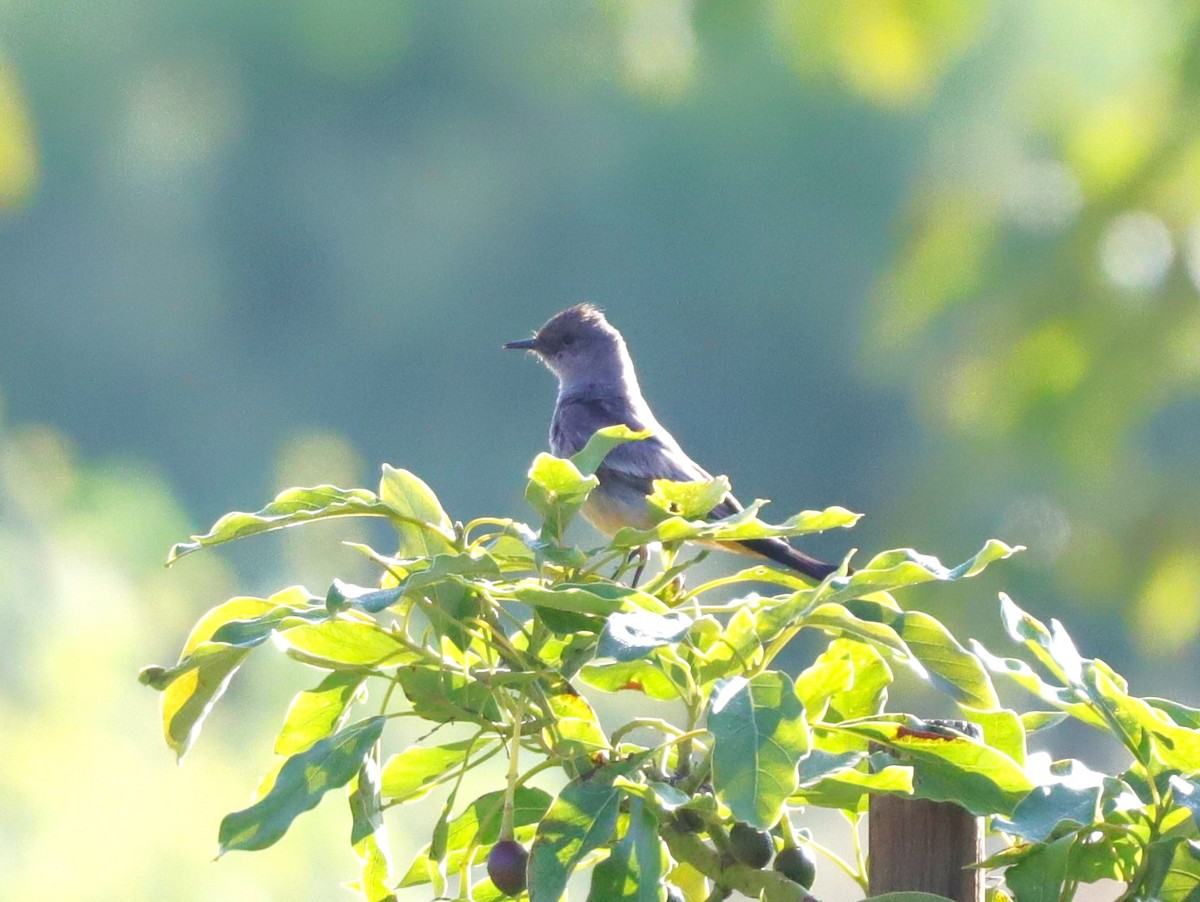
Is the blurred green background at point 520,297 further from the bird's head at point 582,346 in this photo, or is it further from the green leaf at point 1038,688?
the green leaf at point 1038,688

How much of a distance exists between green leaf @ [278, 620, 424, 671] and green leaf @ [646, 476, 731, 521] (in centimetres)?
22

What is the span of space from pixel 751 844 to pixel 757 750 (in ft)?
0.52

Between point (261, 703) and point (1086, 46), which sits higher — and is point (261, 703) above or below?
below

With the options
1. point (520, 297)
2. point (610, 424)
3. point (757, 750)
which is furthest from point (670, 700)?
point (520, 297)

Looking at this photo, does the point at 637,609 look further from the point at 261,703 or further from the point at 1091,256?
the point at 261,703

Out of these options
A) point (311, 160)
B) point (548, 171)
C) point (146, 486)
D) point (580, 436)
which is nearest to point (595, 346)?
point (580, 436)

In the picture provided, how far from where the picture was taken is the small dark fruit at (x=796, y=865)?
3.36 feet

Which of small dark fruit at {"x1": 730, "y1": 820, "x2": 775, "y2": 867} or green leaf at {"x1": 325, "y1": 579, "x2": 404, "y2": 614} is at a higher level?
green leaf at {"x1": 325, "y1": 579, "x2": 404, "y2": 614}

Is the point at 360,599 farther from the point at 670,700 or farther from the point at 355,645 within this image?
the point at 670,700

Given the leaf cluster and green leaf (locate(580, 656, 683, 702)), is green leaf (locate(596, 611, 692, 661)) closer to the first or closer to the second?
the leaf cluster

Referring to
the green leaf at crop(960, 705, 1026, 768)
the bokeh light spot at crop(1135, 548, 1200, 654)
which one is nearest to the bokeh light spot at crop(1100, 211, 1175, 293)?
the bokeh light spot at crop(1135, 548, 1200, 654)

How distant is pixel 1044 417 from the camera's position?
136 inches

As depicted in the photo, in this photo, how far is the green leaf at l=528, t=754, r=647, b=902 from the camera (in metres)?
0.91

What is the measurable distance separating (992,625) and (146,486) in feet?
18.3
